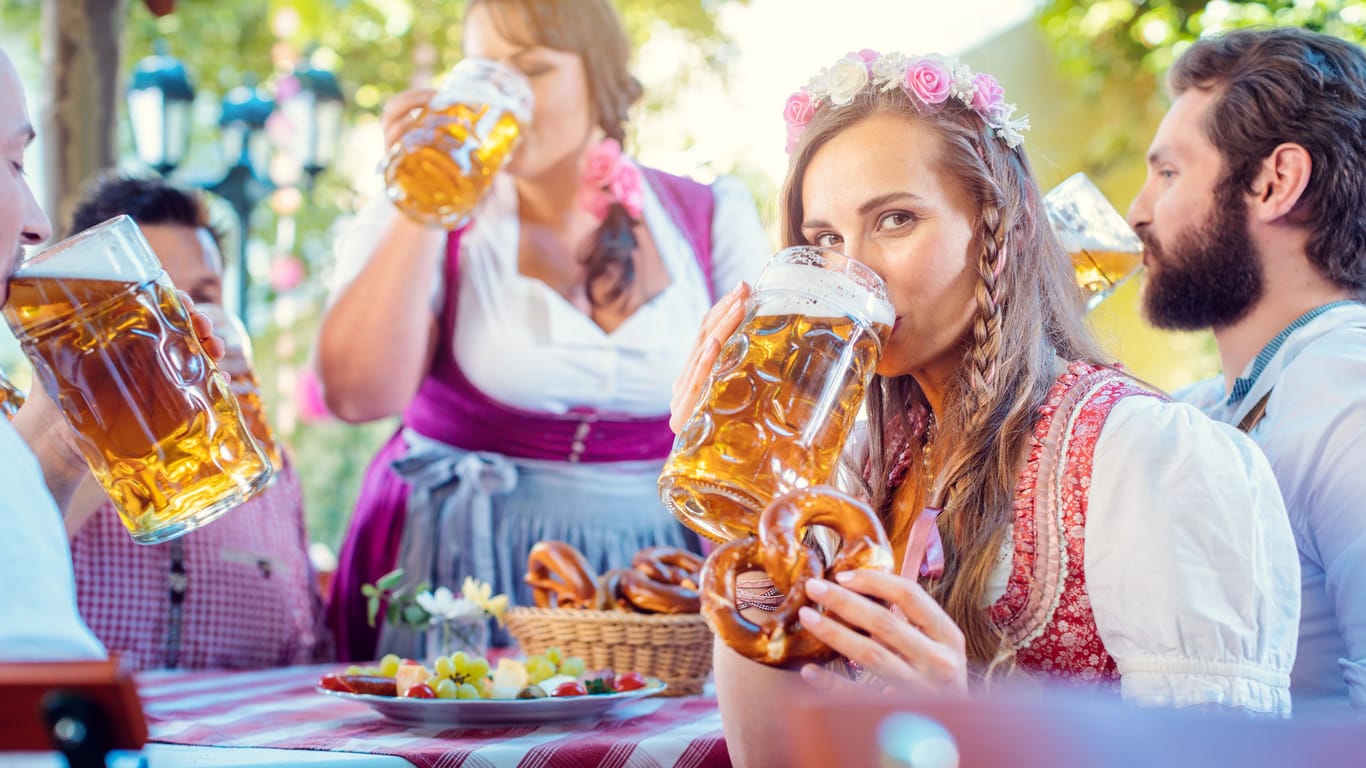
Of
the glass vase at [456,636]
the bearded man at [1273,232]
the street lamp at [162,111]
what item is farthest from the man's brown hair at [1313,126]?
the street lamp at [162,111]

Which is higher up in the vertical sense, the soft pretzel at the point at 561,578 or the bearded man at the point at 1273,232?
the bearded man at the point at 1273,232

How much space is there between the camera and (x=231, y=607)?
2369 millimetres

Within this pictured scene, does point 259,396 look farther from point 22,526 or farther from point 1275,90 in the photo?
point 1275,90

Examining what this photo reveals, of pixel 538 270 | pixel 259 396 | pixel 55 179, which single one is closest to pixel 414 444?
pixel 538 270

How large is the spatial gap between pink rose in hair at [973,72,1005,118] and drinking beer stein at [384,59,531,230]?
85cm

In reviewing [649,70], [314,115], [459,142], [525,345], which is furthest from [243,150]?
[459,142]

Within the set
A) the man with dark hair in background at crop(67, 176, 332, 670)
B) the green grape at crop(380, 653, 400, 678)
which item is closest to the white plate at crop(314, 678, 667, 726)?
the green grape at crop(380, 653, 400, 678)

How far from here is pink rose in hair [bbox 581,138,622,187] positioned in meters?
2.29

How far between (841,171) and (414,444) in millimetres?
1204

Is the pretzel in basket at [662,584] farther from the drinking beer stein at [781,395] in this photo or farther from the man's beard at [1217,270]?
the man's beard at [1217,270]

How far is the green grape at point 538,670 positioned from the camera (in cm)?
146

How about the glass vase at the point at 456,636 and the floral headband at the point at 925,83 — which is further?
the glass vase at the point at 456,636

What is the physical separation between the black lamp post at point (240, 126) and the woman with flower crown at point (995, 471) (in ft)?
12.1

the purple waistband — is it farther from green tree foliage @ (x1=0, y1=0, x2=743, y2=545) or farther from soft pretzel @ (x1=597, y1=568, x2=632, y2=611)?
green tree foliage @ (x1=0, y1=0, x2=743, y2=545)
